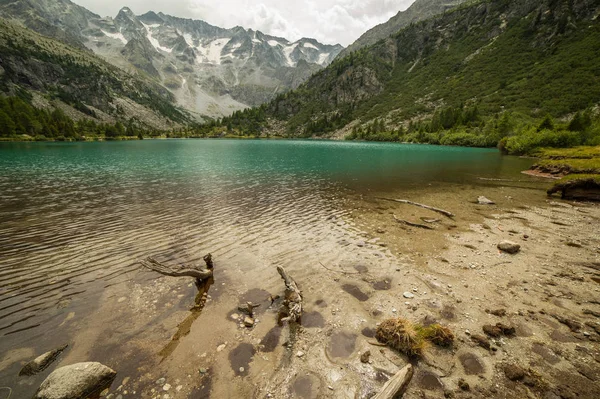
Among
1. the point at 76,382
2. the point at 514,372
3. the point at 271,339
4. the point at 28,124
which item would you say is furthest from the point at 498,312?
the point at 28,124

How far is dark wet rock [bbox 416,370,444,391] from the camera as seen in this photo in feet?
23.7

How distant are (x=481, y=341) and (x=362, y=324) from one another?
3.99 metres

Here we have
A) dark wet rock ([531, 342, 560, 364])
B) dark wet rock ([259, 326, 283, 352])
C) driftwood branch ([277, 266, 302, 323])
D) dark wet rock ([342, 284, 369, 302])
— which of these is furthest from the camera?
dark wet rock ([342, 284, 369, 302])

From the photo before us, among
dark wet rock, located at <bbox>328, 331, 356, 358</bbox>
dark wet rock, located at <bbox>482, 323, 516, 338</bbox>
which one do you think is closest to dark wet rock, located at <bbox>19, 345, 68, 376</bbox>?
dark wet rock, located at <bbox>328, 331, 356, 358</bbox>

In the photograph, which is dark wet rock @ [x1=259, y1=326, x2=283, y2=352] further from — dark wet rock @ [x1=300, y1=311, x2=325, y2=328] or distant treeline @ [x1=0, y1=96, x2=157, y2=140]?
distant treeline @ [x1=0, y1=96, x2=157, y2=140]

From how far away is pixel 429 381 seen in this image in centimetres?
741

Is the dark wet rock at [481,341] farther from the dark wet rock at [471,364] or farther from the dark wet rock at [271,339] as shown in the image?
the dark wet rock at [271,339]

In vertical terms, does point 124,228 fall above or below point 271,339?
below

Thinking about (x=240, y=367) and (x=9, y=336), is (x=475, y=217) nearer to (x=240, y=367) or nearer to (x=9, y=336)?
(x=240, y=367)

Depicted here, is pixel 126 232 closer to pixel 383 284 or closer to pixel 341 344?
pixel 341 344

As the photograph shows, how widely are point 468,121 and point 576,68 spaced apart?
8040cm

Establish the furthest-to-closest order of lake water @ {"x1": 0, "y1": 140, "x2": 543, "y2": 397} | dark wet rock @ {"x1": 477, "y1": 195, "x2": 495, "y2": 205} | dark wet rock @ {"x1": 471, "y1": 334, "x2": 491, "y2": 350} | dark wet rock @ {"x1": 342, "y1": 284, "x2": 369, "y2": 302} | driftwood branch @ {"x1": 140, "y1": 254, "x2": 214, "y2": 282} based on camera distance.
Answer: dark wet rock @ {"x1": 477, "y1": 195, "x2": 495, "y2": 205} → dark wet rock @ {"x1": 342, "y1": 284, "x2": 369, "y2": 302} → driftwood branch @ {"x1": 140, "y1": 254, "x2": 214, "y2": 282} → lake water @ {"x1": 0, "y1": 140, "x2": 543, "y2": 397} → dark wet rock @ {"x1": 471, "y1": 334, "x2": 491, "y2": 350}

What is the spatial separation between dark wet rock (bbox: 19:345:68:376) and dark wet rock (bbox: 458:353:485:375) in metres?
13.0

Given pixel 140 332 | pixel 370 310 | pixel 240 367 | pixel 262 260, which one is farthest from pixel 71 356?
pixel 370 310
